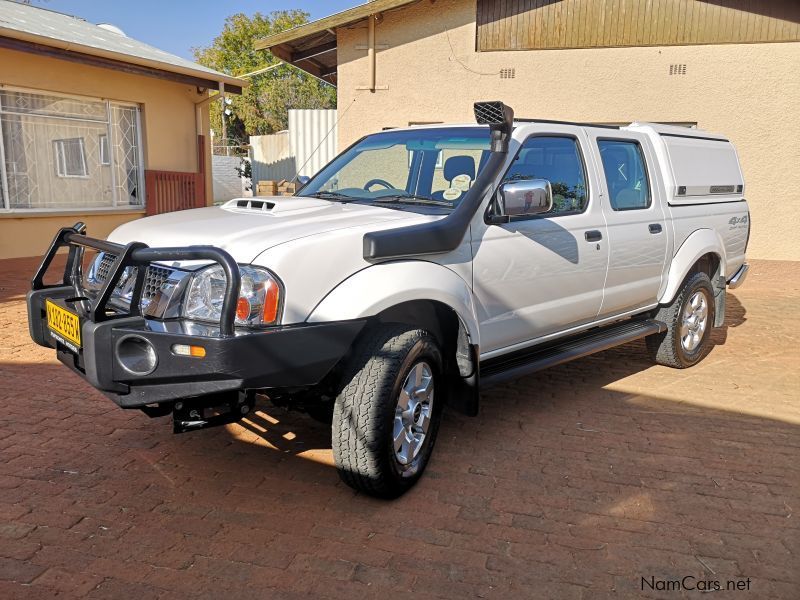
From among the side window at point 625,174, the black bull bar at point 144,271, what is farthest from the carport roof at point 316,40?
the black bull bar at point 144,271

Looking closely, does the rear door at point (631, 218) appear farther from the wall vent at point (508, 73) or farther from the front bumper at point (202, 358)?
the wall vent at point (508, 73)

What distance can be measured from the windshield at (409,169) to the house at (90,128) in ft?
24.0

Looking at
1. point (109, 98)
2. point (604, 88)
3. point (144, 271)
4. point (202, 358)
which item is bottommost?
point (202, 358)

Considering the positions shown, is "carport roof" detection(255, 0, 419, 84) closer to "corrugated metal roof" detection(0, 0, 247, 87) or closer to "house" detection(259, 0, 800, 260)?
"house" detection(259, 0, 800, 260)

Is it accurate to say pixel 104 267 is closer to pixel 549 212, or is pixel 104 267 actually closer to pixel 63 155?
pixel 549 212

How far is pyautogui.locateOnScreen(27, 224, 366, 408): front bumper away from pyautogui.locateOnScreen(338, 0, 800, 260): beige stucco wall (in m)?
10.0

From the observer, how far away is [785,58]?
11.5 meters

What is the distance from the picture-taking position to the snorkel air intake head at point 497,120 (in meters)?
3.88

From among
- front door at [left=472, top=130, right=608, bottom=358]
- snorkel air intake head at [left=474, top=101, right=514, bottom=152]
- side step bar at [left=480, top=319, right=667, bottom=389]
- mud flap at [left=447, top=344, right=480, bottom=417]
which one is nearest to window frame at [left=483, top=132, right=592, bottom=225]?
front door at [left=472, top=130, right=608, bottom=358]

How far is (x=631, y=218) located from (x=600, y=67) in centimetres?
801

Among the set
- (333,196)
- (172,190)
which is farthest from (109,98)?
(333,196)

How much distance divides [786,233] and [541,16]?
5.71 metres

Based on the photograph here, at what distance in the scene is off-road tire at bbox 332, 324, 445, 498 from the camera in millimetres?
3283

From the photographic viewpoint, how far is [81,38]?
1140 cm
